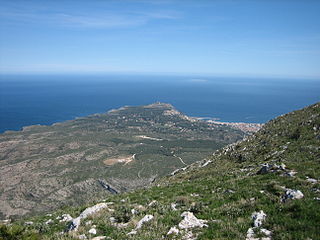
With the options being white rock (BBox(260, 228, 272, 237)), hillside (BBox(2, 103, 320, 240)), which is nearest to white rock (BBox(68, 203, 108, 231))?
hillside (BBox(2, 103, 320, 240))

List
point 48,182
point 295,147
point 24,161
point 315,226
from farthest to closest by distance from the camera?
1. point 24,161
2. point 48,182
3. point 295,147
4. point 315,226

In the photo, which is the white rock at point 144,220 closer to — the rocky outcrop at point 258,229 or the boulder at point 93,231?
the boulder at point 93,231

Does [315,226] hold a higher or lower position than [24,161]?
higher

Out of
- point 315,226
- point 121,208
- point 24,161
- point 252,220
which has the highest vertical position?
point 315,226

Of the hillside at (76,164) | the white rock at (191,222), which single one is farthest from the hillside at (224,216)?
the hillside at (76,164)

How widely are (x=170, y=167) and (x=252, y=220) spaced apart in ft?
370

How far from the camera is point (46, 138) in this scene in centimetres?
17912

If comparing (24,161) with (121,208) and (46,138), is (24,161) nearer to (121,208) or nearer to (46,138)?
(46,138)

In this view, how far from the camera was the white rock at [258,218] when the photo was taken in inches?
337

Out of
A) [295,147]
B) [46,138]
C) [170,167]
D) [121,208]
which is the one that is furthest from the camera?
[46,138]

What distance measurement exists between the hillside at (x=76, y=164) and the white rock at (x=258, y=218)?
72473 mm

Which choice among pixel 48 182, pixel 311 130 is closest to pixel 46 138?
pixel 48 182

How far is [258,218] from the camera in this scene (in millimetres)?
8906

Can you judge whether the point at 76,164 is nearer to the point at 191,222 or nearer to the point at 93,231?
the point at 93,231
